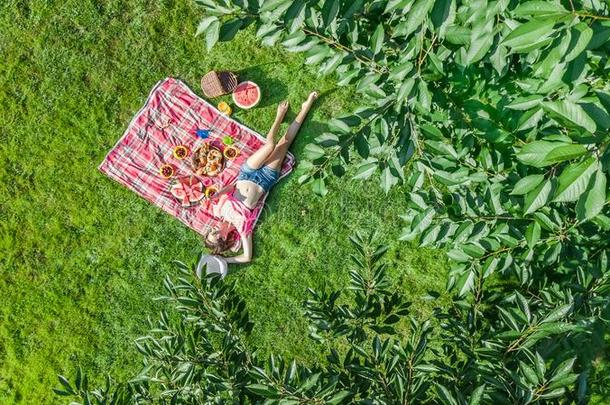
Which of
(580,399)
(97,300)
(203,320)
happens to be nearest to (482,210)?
(580,399)

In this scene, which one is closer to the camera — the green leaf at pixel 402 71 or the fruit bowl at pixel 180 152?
A: the green leaf at pixel 402 71

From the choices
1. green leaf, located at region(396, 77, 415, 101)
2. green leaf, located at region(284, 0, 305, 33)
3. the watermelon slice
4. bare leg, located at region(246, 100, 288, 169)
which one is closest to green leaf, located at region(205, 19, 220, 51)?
green leaf, located at region(284, 0, 305, 33)

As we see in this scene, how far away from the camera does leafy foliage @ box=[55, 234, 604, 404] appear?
2.57m

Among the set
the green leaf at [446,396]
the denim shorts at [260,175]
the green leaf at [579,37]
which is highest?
the green leaf at [579,37]

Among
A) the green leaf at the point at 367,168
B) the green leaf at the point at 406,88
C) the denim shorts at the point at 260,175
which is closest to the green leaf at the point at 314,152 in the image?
the green leaf at the point at 367,168

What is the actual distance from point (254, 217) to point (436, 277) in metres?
2.27

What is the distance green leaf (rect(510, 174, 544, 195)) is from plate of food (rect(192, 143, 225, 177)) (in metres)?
4.66

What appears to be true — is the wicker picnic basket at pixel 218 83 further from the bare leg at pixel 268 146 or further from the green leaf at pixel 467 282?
the green leaf at pixel 467 282

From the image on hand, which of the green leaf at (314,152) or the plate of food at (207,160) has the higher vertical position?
the green leaf at (314,152)

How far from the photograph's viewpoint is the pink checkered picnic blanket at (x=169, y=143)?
21.2ft

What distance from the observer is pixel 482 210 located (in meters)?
3.15

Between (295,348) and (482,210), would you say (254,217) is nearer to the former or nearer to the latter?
(295,348)

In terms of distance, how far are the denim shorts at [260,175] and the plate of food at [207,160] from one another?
13.9 inches

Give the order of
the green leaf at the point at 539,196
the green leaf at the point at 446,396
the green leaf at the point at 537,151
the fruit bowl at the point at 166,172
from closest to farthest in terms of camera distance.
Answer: the green leaf at the point at 537,151
the green leaf at the point at 539,196
the green leaf at the point at 446,396
the fruit bowl at the point at 166,172
